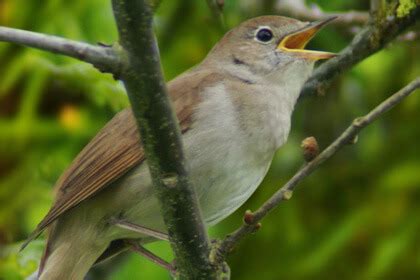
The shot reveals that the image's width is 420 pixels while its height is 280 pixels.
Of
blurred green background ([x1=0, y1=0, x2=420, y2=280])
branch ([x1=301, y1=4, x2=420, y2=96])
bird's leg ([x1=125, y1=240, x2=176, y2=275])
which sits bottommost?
blurred green background ([x1=0, y1=0, x2=420, y2=280])

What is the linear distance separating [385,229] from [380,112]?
101 inches

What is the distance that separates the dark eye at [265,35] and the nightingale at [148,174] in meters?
0.45

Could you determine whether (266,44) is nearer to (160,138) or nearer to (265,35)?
(265,35)

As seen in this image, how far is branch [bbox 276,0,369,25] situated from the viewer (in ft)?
15.9

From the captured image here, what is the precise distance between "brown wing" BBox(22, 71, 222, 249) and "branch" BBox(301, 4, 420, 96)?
0.49 m

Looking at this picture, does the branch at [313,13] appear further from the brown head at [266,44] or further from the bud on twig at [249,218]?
the bud on twig at [249,218]

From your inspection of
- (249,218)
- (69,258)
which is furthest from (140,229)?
(249,218)

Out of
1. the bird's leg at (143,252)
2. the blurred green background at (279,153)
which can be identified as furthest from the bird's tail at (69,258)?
the blurred green background at (279,153)

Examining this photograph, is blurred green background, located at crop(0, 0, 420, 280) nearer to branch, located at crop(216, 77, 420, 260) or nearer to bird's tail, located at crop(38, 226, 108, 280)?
A: bird's tail, located at crop(38, 226, 108, 280)

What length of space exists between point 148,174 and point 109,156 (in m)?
0.17

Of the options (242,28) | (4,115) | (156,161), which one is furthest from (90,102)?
(156,161)

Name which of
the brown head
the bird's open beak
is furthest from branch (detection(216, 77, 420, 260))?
the brown head

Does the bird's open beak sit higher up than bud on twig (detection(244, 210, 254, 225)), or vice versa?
bud on twig (detection(244, 210, 254, 225))

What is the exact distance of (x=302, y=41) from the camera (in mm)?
4742
